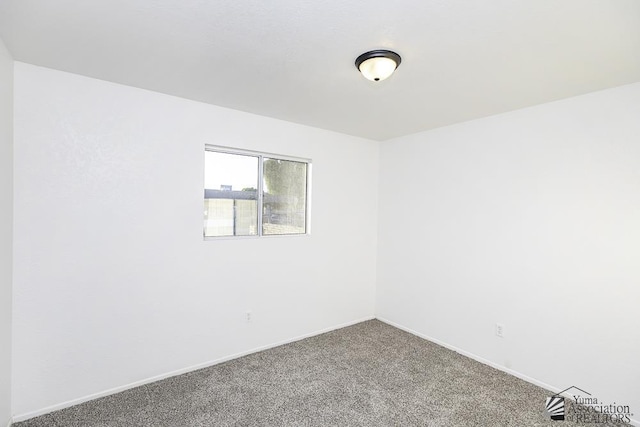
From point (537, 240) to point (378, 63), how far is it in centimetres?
213

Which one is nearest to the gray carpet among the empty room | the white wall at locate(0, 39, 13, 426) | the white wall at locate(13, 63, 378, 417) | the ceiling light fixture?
the empty room

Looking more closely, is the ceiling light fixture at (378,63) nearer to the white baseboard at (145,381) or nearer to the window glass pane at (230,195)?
the window glass pane at (230,195)

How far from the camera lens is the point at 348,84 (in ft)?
7.64

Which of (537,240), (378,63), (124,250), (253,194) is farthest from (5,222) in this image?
(537,240)

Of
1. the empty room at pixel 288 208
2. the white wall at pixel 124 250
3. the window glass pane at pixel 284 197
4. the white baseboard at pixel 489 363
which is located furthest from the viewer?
the window glass pane at pixel 284 197

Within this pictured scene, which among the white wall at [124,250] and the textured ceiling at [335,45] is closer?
the textured ceiling at [335,45]

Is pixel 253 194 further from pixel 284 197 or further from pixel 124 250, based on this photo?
pixel 124 250

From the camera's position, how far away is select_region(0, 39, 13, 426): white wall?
1.85 metres

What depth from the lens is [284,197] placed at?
11.4ft

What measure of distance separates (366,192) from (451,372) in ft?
7.45

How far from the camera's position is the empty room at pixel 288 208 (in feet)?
5.68

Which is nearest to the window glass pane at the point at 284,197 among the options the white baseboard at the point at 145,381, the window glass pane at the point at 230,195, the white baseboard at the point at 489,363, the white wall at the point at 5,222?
the window glass pane at the point at 230,195

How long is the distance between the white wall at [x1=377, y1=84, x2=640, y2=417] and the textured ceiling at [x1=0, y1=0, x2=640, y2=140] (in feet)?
1.27

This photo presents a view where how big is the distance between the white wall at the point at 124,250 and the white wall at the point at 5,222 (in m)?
0.07
